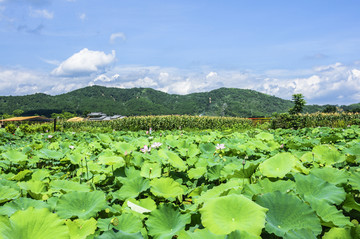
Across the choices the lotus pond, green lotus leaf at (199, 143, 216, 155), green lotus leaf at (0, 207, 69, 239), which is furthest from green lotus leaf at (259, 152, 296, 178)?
green lotus leaf at (199, 143, 216, 155)

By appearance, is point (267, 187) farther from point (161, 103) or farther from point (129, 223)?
point (161, 103)

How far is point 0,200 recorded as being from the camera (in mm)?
1258

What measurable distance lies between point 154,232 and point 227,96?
155213 mm

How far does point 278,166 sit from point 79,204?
113 centimetres

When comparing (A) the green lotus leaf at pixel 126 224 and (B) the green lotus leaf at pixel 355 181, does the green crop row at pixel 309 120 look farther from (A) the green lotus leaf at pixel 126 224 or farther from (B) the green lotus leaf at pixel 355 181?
(A) the green lotus leaf at pixel 126 224

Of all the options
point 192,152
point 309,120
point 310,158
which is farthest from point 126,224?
point 309,120

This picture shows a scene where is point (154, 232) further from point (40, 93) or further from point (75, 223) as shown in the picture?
point (40, 93)

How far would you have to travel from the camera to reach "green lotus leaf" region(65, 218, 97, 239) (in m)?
0.92

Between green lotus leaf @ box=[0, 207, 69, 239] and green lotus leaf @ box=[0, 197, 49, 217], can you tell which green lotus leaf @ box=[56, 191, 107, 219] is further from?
green lotus leaf @ box=[0, 207, 69, 239]

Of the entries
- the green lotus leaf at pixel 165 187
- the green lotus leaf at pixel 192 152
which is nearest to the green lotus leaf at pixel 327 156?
the green lotus leaf at pixel 192 152

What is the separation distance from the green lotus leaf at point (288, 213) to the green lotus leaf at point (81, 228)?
67cm

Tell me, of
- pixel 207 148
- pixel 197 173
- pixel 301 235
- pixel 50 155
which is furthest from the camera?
pixel 207 148

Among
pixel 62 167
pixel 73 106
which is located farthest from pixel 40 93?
pixel 62 167

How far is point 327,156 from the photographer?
1938 mm
